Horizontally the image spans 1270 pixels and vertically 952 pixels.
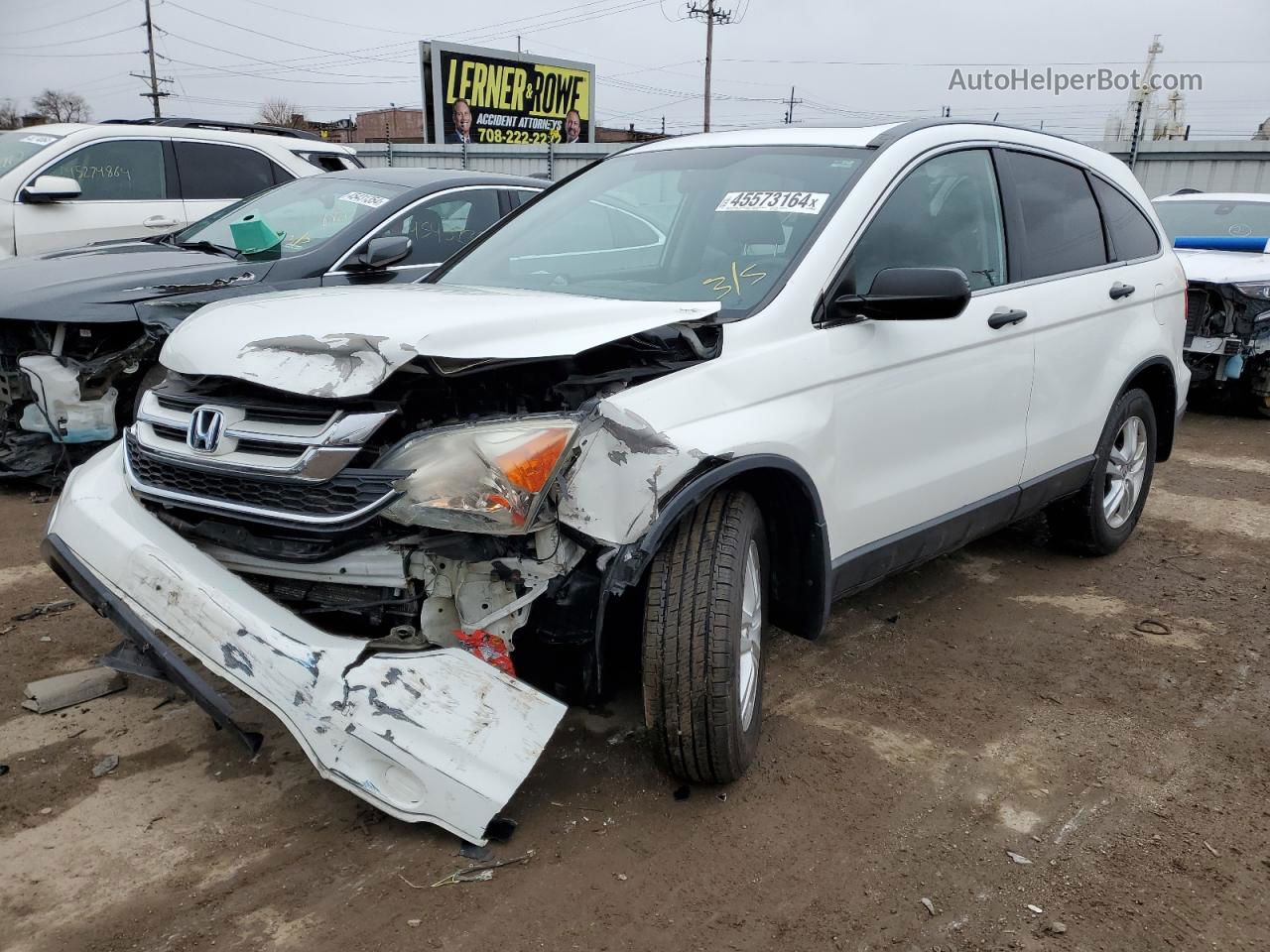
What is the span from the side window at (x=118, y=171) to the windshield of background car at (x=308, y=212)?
1.73 metres

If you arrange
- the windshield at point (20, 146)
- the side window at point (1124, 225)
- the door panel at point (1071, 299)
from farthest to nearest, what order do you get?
the windshield at point (20, 146) < the side window at point (1124, 225) < the door panel at point (1071, 299)

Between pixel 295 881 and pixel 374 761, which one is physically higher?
pixel 374 761

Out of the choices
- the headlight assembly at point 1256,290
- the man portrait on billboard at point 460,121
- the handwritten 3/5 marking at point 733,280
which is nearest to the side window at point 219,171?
the handwritten 3/5 marking at point 733,280

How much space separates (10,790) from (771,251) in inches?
107

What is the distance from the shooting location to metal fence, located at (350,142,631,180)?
1881 centimetres

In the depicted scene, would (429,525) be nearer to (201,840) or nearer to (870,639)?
(201,840)

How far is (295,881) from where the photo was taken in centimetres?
250

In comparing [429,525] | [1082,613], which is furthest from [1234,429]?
[429,525]

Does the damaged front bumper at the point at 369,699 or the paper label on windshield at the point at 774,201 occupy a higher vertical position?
the paper label on windshield at the point at 774,201

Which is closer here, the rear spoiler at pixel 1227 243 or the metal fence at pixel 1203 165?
the rear spoiler at pixel 1227 243

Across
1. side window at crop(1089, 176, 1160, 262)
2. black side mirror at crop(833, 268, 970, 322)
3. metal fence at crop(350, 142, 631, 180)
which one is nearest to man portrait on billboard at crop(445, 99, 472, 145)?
metal fence at crop(350, 142, 631, 180)

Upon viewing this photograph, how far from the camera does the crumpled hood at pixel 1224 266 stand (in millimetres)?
8180

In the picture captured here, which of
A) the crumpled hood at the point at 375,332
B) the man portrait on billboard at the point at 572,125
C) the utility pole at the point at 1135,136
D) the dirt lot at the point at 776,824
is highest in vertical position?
the man portrait on billboard at the point at 572,125

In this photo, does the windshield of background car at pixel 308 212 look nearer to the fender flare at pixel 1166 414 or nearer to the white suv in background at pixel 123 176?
the white suv in background at pixel 123 176
